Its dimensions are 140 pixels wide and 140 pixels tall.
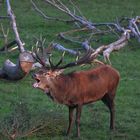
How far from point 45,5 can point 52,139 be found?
46.6 feet

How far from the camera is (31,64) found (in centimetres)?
1248

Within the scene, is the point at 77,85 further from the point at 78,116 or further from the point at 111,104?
the point at 111,104

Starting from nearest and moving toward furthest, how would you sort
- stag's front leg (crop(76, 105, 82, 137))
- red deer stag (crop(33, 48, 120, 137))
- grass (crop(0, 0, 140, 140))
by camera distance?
1. red deer stag (crop(33, 48, 120, 137))
2. stag's front leg (crop(76, 105, 82, 137))
3. grass (crop(0, 0, 140, 140))

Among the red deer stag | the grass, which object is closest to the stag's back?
the red deer stag

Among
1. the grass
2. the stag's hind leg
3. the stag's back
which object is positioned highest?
the stag's back

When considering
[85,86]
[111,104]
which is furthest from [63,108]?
[85,86]

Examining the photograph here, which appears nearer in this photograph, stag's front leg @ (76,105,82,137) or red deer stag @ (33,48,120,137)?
red deer stag @ (33,48,120,137)

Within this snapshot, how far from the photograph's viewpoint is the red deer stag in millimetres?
8938

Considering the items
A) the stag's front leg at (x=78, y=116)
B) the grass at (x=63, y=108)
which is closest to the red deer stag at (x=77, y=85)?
the stag's front leg at (x=78, y=116)

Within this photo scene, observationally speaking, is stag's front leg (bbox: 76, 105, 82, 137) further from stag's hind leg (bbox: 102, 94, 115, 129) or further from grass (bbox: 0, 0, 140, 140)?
stag's hind leg (bbox: 102, 94, 115, 129)

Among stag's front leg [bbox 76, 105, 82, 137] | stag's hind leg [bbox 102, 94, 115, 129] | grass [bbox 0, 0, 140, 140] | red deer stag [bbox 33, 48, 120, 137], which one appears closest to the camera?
red deer stag [bbox 33, 48, 120, 137]

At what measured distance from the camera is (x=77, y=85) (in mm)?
9141

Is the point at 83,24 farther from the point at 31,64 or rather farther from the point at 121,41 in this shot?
the point at 31,64

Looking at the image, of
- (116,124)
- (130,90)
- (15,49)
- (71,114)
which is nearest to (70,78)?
(71,114)
